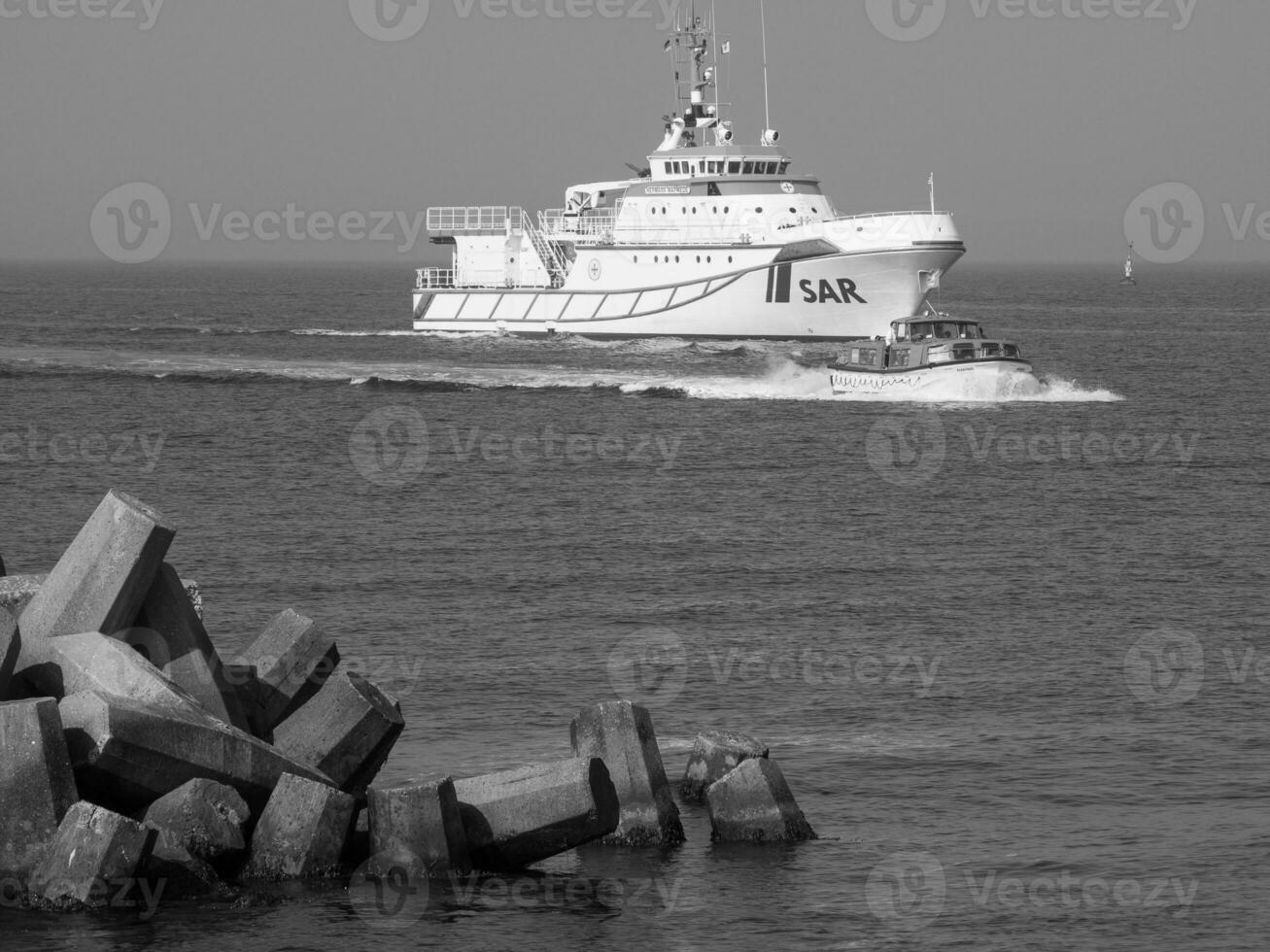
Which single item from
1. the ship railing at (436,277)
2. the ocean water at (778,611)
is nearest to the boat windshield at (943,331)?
the ocean water at (778,611)

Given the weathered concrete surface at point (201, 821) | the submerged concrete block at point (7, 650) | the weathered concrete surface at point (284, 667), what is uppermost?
the submerged concrete block at point (7, 650)

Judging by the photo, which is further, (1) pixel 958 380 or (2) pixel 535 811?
(1) pixel 958 380

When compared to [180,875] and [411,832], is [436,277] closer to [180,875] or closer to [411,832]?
[411,832]

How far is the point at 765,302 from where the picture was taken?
7175cm

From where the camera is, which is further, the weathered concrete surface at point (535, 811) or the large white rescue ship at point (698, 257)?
the large white rescue ship at point (698, 257)

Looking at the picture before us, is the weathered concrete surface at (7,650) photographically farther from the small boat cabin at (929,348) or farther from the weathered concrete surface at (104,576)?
the small boat cabin at (929,348)

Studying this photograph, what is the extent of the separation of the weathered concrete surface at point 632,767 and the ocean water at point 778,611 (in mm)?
229

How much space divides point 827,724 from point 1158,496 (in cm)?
1934

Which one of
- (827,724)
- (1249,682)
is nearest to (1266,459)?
(1249,682)

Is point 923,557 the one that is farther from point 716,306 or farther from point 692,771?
point 716,306

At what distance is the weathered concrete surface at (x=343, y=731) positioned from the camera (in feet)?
45.4

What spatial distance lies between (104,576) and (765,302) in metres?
59.6

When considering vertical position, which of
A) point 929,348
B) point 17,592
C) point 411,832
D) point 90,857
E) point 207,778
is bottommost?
point 411,832

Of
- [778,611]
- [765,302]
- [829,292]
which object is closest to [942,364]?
[829,292]
